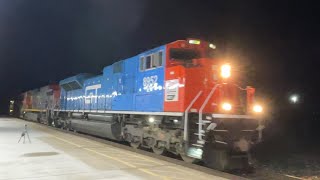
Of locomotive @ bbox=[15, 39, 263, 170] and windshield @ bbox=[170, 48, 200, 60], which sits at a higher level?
windshield @ bbox=[170, 48, 200, 60]

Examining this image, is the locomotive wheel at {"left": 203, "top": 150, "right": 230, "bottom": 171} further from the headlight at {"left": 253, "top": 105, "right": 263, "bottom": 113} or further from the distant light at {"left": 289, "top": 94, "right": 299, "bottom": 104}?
the distant light at {"left": 289, "top": 94, "right": 299, "bottom": 104}

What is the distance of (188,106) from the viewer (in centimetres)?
1239

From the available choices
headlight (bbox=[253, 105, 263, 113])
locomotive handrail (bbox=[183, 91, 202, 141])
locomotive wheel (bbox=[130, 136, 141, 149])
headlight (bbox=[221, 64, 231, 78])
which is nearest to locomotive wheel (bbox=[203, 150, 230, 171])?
locomotive handrail (bbox=[183, 91, 202, 141])

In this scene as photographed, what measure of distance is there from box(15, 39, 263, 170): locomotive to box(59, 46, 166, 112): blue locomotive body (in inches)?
1.4

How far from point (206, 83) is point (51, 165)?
5.25 metres

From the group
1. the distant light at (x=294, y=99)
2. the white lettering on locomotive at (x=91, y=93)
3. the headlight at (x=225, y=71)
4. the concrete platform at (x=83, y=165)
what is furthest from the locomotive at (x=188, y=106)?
the distant light at (x=294, y=99)

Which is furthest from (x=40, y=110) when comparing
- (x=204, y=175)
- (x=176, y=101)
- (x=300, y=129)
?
(x=204, y=175)

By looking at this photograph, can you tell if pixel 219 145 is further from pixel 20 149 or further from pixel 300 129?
pixel 300 129

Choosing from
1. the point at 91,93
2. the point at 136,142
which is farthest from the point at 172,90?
the point at 91,93

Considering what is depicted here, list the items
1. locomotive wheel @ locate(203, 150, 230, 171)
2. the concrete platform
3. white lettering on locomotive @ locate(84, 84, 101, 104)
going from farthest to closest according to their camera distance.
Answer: white lettering on locomotive @ locate(84, 84, 101, 104) → locomotive wheel @ locate(203, 150, 230, 171) → the concrete platform

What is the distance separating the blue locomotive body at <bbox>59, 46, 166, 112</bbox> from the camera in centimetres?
1419

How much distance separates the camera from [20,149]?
48.2 ft

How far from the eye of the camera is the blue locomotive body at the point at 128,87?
46.5 feet

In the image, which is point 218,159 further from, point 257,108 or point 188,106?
point 257,108
